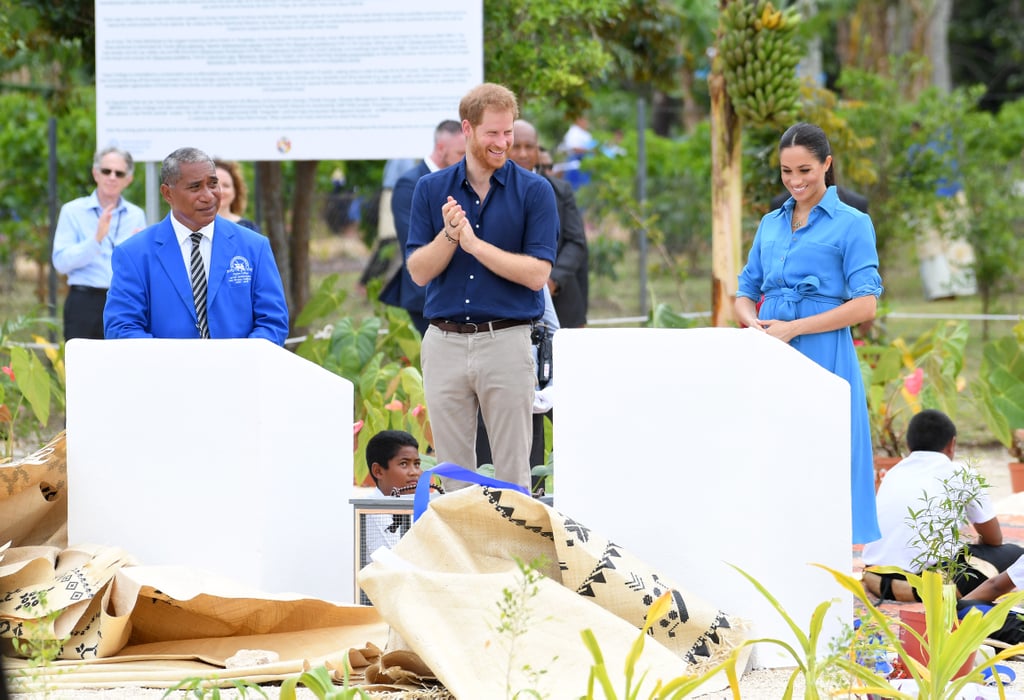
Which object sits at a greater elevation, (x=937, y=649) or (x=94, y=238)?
(x=94, y=238)

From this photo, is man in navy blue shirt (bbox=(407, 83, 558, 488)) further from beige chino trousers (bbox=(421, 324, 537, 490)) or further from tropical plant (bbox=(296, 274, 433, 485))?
tropical plant (bbox=(296, 274, 433, 485))

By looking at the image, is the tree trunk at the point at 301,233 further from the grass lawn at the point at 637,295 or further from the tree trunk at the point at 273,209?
the grass lawn at the point at 637,295

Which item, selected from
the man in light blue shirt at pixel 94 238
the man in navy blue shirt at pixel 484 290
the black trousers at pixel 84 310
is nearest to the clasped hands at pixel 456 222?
the man in navy blue shirt at pixel 484 290

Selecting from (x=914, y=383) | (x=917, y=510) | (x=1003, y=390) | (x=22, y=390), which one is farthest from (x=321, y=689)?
(x=1003, y=390)

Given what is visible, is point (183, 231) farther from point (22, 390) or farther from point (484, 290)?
point (22, 390)

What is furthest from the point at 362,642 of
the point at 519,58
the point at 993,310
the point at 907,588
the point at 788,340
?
the point at 993,310

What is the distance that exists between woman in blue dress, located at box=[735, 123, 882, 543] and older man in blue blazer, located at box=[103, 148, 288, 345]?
6.06ft

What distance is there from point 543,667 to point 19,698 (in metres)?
1.29

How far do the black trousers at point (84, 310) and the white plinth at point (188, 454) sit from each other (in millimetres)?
3014

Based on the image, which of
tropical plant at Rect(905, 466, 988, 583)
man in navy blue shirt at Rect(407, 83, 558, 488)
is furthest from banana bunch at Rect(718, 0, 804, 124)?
man in navy blue shirt at Rect(407, 83, 558, 488)

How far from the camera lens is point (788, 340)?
16.7ft

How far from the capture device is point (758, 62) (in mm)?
8055

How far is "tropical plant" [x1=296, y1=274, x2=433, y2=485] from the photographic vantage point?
6879mm

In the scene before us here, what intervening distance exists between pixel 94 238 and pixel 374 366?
1.59m
